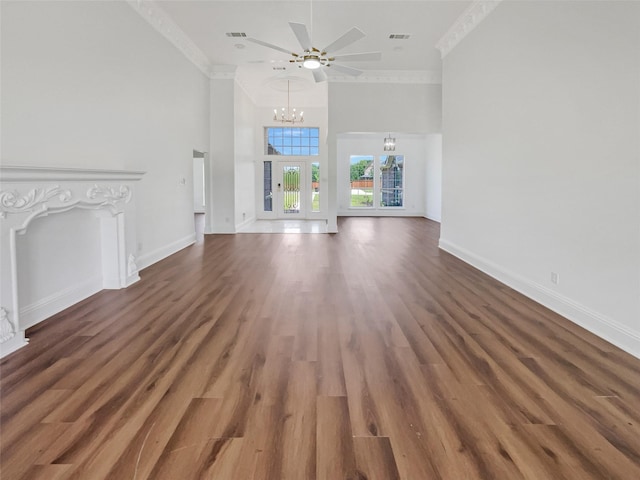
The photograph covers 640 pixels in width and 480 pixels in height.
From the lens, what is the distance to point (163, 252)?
624cm

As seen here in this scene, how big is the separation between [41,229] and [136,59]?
2866 mm

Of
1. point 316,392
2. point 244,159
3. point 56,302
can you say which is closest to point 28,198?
point 56,302

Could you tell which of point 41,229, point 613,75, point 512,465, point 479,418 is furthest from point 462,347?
point 41,229

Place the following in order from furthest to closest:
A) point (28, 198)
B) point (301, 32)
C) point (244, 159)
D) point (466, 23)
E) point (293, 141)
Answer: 1. point (293, 141)
2. point (244, 159)
3. point (466, 23)
4. point (301, 32)
5. point (28, 198)

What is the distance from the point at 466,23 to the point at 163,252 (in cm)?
593

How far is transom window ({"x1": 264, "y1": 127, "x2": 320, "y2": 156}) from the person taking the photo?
1299 cm

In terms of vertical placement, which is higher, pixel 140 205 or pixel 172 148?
pixel 172 148

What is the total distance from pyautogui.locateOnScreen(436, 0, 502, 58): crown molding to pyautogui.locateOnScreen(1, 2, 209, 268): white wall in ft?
15.2

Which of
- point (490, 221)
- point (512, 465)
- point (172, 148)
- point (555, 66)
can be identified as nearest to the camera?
point (512, 465)

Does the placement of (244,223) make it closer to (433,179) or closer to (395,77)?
(395,77)

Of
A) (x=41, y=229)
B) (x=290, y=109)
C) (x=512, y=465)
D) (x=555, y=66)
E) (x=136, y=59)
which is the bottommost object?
(x=512, y=465)

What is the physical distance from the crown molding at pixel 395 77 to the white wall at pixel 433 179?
14.0 feet

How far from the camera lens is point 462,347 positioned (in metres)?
2.79

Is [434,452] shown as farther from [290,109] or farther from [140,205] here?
[290,109]
